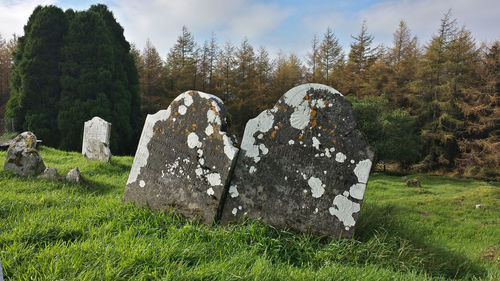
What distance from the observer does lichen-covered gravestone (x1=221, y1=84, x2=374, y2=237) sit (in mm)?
3234

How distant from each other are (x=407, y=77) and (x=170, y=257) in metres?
29.2

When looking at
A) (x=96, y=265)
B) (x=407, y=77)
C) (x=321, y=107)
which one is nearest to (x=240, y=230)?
(x=96, y=265)

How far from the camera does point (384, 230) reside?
3557mm

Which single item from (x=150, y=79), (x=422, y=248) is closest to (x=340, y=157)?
(x=422, y=248)

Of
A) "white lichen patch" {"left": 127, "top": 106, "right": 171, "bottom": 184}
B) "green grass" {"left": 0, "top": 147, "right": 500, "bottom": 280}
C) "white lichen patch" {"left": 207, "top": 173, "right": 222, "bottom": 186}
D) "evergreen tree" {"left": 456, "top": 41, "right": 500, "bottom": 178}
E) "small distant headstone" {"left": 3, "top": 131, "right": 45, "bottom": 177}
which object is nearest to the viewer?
"green grass" {"left": 0, "top": 147, "right": 500, "bottom": 280}

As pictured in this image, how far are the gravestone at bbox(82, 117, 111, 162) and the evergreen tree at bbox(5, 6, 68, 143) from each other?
32.1ft

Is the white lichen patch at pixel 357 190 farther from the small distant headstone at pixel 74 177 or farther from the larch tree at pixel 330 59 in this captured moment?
the larch tree at pixel 330 59

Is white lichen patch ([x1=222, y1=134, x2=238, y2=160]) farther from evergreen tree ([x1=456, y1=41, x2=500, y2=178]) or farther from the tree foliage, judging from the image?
evergreen tree ([x1=456, y1=41, x2=500, y2=178])

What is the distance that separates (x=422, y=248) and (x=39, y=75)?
2082 centimetres

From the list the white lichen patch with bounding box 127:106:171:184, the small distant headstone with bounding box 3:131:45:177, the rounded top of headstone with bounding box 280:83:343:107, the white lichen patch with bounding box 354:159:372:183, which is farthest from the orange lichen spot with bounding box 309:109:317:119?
the small distant headstone with bounding box 3:131:45:177

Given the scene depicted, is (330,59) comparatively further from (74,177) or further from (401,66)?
(74,177)

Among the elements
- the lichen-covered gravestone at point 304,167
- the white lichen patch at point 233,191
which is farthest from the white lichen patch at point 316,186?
the white lichen patch at point 233,191

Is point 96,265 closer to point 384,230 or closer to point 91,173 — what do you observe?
point 384,230

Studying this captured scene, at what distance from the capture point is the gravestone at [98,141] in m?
8.52
